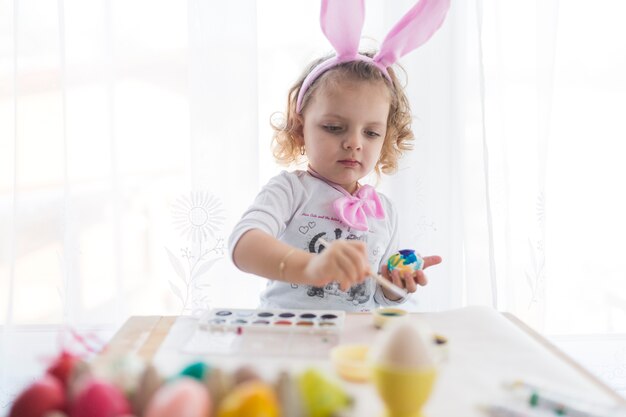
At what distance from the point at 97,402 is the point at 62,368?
0.08 meters

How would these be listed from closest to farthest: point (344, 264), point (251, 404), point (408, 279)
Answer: point (251, 404) → point (344, 264) → point (408, 279)

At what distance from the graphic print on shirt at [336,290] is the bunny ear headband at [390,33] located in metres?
0.24

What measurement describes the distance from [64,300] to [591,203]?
97 cm

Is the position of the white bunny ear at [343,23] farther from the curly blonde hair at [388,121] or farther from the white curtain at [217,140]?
the white curtain at [217,140]

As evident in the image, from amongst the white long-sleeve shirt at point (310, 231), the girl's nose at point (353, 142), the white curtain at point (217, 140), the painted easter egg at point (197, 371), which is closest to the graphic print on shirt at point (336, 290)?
the white long-sleeve shirt at point (310, 231)

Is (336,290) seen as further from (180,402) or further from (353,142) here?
(180,402)

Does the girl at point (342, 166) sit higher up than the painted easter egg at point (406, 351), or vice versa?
the girl at point (342, 166)

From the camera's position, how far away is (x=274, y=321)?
64 centimetres

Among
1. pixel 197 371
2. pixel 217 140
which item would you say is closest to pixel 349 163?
pixel 217 140

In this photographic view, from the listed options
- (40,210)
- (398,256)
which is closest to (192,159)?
(40,210)

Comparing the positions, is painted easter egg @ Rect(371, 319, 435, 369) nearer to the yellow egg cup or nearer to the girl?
the yellow egg cup

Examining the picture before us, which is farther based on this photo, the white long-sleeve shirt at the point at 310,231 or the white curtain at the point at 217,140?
the white curtain at the point at 217,140

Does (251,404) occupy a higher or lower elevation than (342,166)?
lower

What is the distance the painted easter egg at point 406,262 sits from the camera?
803 mm
